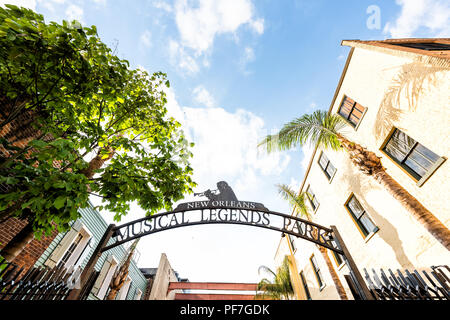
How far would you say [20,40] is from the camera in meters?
2.95

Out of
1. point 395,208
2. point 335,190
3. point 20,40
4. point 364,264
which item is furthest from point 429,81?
point 20,40

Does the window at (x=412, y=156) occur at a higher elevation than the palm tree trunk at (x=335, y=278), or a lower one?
higher

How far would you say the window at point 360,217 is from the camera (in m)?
8.06

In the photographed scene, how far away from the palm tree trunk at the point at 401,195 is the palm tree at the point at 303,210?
5.55 meters

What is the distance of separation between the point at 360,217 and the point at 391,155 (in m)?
3.22

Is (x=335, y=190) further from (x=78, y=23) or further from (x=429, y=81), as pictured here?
(x=78, y=23)

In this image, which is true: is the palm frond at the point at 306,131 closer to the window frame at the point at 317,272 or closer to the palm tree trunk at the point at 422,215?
the palm tree trunk at the point at 422,215

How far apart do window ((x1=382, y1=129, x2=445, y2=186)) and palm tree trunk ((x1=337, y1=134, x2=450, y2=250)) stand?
4.39 ft

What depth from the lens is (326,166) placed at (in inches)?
449

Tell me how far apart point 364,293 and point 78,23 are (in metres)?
7.62

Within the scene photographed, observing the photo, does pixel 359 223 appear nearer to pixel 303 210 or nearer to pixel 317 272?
pixel 303 210

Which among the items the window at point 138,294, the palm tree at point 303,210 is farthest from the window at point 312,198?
the window at point 138,294

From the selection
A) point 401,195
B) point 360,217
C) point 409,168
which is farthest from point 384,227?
point 401,195
